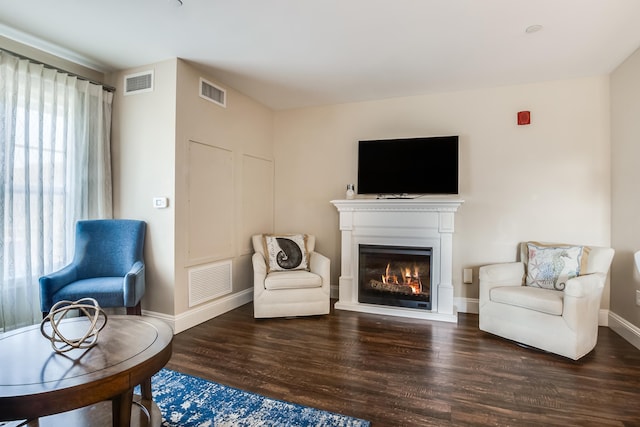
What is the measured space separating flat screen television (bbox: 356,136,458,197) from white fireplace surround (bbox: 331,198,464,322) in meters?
0.26

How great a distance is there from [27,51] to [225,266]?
103 inches

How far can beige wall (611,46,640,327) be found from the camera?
2.79 m

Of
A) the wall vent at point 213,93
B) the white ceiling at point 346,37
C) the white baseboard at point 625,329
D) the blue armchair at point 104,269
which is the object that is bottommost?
the white baseboard at point 625,329

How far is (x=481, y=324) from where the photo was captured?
121 inches

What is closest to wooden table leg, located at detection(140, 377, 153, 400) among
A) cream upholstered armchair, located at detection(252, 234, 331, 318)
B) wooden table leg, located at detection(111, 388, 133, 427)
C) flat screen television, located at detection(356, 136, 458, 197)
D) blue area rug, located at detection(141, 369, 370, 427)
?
blue area rug, located at detection(141, 369, 370, 427)

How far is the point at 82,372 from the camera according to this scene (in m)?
1.28

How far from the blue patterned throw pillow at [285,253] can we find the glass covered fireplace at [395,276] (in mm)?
695

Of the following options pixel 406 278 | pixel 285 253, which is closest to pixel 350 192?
pixel 285 253

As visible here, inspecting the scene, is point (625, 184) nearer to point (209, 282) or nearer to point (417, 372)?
point (417, 372)

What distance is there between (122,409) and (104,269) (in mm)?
2119

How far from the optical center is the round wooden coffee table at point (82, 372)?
1146mm

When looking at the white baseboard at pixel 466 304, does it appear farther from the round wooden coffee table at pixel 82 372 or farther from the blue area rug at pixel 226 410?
the round wooden coffee table at pixel 82 372

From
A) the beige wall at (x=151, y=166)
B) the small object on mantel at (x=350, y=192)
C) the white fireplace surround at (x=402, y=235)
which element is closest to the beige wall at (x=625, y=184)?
the white fireplace surround at (x=402, y=235)

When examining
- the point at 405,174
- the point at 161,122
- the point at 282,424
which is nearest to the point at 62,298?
the point at 161,122
